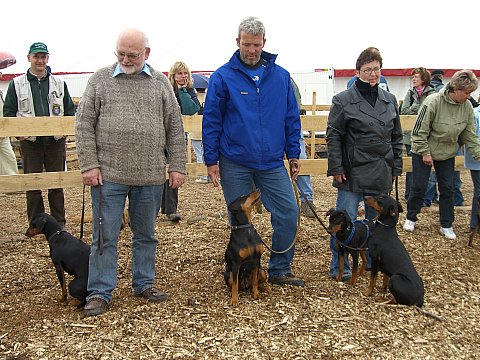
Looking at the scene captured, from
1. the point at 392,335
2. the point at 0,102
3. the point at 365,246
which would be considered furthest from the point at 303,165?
the point at 0,102

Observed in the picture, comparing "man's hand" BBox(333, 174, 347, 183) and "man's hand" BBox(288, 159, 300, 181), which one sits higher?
"man's hand" BBox(288, 159, 300, 181)

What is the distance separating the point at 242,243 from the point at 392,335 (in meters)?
1.25

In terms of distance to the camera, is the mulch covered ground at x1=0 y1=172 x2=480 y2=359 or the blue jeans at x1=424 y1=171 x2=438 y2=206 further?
the blue jeans at x1=424 y1=171 x2=438 y2=206

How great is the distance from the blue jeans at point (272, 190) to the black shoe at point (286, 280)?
0.29 metres

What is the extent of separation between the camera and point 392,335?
3.56 metres

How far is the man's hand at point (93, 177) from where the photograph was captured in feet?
12.1

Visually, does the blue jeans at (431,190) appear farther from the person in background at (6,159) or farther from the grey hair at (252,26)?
the person in background at (6,159)

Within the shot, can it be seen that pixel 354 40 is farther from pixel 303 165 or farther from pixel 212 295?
pixel 212 295

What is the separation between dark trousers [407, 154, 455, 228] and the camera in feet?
20.1

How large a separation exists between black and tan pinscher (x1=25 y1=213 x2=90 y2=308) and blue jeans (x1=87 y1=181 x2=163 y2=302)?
13 cm

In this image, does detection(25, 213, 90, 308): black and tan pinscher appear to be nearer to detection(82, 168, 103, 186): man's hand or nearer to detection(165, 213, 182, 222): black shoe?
detection(82, 168, 103, 186): man's hand

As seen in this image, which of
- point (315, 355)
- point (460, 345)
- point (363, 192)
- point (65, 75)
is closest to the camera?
point (315, 355)

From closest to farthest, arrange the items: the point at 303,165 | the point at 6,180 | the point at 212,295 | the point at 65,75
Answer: the point at 212,295 → the point at 6,180 → the point at 303,165 → the point at 65,75

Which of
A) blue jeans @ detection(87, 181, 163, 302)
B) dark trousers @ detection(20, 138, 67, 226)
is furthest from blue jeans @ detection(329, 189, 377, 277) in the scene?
dark trousers @ detection(20, 138, 67, 226)
